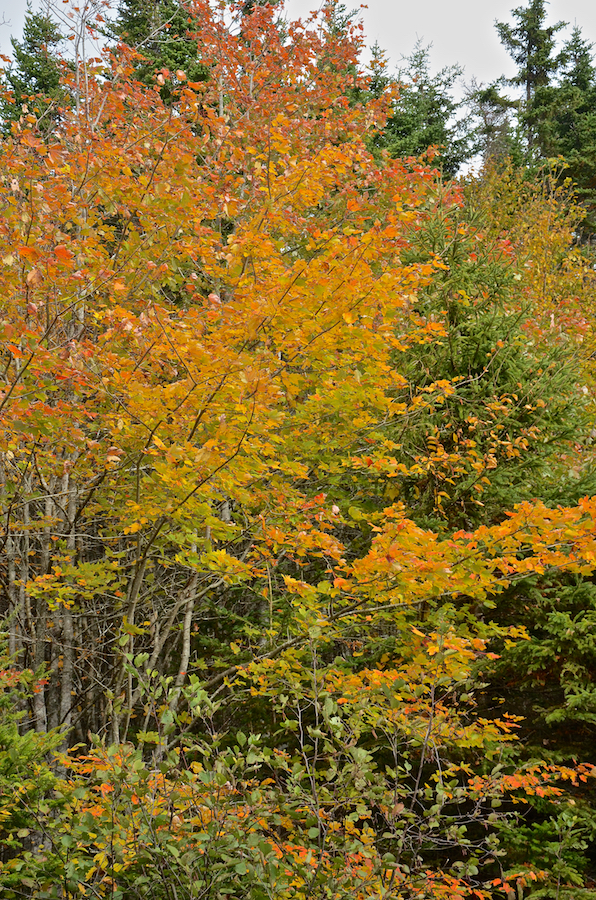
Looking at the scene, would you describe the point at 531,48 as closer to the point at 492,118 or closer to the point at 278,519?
the point at 492,118

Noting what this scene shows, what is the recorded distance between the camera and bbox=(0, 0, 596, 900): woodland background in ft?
8.34

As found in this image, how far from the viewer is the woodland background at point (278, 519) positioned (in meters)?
2.54

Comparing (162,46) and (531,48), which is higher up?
(531,48)

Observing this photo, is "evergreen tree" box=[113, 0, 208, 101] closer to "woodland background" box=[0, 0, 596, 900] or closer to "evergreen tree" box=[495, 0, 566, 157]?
"woodland background" box=[0, 0, 596, 900]

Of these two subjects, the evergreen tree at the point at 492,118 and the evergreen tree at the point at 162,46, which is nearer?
the evergreen tree at the point at 162,46

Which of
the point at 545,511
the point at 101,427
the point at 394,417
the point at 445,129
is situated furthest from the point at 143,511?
the point at 445,129

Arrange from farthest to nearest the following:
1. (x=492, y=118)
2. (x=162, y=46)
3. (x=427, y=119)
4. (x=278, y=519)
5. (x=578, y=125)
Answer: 1. (x=492, y=118)
2. (x=578, y=125)
3. (x=427, y=119)
4. (x=162, y=46)
5. (x=278, y=519)

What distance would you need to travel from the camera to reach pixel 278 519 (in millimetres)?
4938

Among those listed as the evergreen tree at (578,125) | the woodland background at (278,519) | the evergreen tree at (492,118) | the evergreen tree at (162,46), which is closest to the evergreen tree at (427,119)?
the evergreen tree at (492,118)

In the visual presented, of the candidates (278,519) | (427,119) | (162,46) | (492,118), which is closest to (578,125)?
(492,118)

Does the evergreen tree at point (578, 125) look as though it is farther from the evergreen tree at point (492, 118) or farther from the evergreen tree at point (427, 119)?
the evergreen tree at point (427, 119)

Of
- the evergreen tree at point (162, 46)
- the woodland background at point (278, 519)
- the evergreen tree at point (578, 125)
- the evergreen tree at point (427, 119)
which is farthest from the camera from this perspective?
the evergreen tree at point (578, 125)

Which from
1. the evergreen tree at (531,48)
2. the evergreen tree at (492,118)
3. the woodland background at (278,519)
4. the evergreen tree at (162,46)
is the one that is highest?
the evergreen tree at (531,48)

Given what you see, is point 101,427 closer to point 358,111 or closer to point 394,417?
point 394,417
